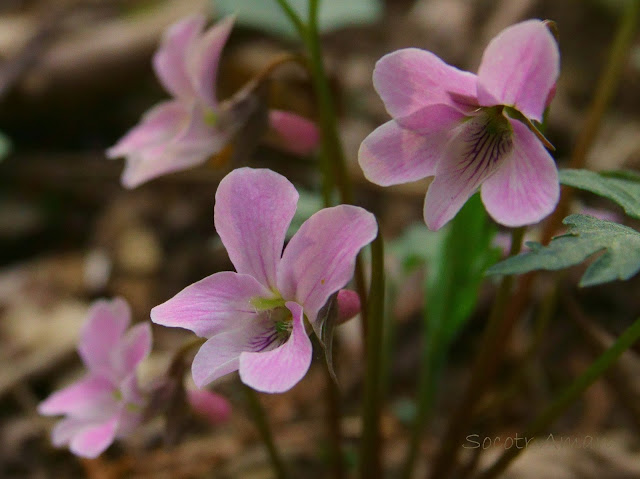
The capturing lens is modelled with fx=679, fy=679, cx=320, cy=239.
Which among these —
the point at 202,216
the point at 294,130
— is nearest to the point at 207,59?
the point at 294,130

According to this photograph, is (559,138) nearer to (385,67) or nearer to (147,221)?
(147,221)

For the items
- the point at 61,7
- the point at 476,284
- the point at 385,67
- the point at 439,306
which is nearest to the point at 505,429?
the point at 439,306

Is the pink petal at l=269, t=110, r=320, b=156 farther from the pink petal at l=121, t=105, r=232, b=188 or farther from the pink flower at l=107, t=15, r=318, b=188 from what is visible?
the pink petal at l=121, t=105, r=232, b=188

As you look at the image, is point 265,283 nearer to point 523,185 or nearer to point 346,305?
point 346,305

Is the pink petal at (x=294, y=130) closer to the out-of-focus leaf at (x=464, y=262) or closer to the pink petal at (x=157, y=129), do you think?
the pink petal at (x=157, y=129)

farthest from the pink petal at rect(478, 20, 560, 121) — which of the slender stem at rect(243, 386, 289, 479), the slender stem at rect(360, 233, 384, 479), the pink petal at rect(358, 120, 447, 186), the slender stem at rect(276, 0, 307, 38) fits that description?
the slender stem at rect(243, 386, 289, 479)
